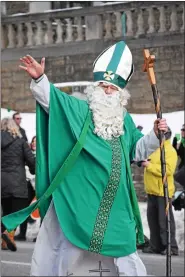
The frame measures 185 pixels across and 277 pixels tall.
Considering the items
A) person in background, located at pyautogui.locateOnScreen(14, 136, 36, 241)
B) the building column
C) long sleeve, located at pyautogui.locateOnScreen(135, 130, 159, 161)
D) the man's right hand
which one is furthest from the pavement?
the building column

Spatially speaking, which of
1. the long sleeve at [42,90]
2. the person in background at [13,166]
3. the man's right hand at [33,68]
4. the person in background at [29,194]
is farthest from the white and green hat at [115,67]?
the person in background at [29,194]

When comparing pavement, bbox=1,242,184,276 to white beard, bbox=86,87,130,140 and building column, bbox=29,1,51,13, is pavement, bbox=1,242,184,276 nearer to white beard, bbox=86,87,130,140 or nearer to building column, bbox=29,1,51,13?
white beard, bbox=86,87,130,140

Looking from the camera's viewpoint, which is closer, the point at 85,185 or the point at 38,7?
the point at 85,185

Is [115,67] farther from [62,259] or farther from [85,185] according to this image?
[62,259]

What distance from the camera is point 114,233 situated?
709 centimetres

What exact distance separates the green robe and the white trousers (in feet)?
0.27

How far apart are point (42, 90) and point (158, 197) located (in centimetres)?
552

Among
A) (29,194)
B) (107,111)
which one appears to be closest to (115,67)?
(107,111)

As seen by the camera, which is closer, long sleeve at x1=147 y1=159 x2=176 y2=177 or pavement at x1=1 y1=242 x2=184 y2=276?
pavement at x1=1 y1=242 x2=184 y2=276

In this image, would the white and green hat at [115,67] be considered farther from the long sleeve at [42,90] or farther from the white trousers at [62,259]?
the white trousers at [62,259]

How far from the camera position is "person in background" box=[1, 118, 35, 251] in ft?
40.7

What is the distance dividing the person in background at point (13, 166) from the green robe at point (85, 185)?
5099 mm

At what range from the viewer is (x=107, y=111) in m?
7.35

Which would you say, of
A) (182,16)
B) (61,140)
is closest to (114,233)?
(61,140)
